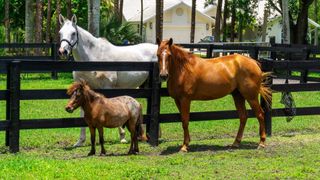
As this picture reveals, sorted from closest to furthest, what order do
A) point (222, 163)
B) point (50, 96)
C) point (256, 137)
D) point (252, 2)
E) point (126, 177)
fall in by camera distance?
point (126, 177)
point (222, 163)
point (50, 96)
point (256, 137)
point (252, 2)

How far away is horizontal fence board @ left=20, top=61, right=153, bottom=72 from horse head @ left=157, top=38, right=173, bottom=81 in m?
0.76

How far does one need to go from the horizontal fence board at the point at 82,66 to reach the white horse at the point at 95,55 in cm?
68

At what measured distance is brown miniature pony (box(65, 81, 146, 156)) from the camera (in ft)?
30.2

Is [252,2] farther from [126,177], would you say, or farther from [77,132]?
[126,177]

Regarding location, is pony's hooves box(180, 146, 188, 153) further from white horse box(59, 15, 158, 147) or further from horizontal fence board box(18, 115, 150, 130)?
horizontal fence board box(18, 115, 150, 130)

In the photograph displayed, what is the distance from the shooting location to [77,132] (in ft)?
40.0

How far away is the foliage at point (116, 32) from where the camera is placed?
26266mm

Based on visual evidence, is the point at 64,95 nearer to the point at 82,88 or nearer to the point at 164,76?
the point at 82,88

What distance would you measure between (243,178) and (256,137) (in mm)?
4012

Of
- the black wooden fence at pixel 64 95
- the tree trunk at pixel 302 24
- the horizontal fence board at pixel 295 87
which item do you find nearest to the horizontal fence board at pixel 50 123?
the black wooden fence at pixel 64 95

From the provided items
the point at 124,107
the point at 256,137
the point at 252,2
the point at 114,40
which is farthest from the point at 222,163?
the point at 252,2

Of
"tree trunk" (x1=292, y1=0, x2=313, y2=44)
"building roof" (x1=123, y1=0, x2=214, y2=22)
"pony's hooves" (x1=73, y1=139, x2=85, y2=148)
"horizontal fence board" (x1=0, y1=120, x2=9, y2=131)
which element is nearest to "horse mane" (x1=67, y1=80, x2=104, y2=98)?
"horizontal fence board" (x1=0, y1=120, x2=9, y2=131)

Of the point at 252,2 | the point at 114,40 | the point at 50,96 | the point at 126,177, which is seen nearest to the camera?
the point at 126,177

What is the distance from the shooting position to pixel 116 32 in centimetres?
2645
